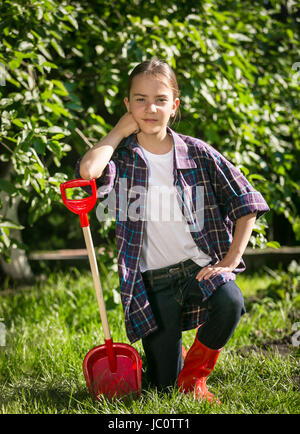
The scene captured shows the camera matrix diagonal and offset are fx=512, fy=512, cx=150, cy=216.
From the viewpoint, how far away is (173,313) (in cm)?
198

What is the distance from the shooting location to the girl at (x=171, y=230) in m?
1.86

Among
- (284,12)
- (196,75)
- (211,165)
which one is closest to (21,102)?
(196,75)

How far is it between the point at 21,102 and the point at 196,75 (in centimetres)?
93

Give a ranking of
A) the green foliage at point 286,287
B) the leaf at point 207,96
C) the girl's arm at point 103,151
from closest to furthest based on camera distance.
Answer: the girl's arm at point 103,151
the leaf at point 207,96
the green foliage at point 286,287

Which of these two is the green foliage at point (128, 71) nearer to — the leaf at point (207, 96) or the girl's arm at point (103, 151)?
the leaf at point (207, 96)

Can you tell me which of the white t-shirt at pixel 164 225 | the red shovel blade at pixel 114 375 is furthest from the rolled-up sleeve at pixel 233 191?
the red shovel blade at pixel 114 375

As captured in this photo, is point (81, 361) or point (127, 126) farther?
point (81, 361)

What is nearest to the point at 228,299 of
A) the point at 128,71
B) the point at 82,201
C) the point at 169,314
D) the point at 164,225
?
the point at 169,314

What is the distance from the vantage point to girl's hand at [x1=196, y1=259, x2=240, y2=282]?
1.84m

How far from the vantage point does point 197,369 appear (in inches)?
74.9

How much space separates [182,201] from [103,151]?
0.36m

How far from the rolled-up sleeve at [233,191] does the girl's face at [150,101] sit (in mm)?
235

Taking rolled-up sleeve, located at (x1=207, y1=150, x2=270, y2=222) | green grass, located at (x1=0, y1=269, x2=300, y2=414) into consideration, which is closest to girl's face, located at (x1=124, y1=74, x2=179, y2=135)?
rolled-up sleeve, located at (x1=207, y1=150, x2=270, y2=222)

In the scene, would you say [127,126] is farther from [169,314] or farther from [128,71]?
[128,71]
